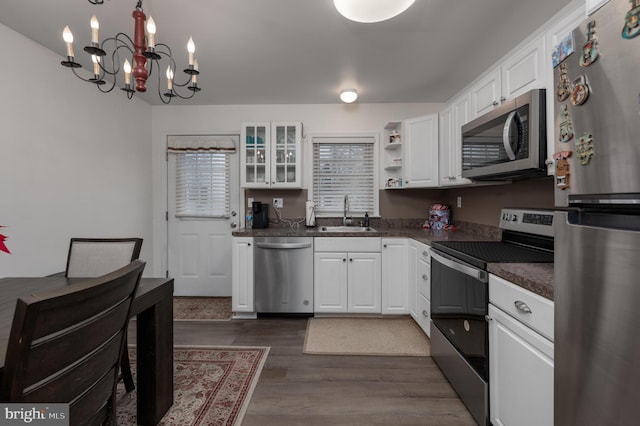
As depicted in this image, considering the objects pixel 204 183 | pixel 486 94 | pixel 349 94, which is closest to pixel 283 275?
pixel 204 183

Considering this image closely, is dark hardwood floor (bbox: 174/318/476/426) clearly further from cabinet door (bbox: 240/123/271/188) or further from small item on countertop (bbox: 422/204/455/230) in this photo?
cabinet door (bbox: 240/123/271/188)

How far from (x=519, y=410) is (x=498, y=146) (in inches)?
57.9

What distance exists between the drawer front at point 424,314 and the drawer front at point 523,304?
1.02 meters

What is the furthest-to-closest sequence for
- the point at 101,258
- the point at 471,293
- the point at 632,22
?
the point at 101,258, the point at 471,293, the point at 632,22

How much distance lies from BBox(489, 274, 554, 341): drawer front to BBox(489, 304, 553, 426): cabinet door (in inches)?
1.3

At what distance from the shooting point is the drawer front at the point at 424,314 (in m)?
2.32

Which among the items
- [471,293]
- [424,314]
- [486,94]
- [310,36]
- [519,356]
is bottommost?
[424,314]

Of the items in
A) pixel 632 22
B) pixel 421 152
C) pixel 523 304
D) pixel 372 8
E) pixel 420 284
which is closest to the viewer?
pixel 632 22

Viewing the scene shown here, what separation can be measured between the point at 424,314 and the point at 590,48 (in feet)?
6.96

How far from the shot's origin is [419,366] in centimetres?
206

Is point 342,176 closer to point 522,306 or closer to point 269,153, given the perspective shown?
point 269,153

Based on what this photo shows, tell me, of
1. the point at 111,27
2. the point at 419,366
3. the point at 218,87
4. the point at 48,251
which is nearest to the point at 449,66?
the point at 218,87

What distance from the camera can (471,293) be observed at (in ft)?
5.08

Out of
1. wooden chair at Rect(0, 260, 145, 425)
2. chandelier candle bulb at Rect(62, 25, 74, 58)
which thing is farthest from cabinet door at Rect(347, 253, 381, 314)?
chandelier candle bulb at Rect(62, 25, 74, 58)
